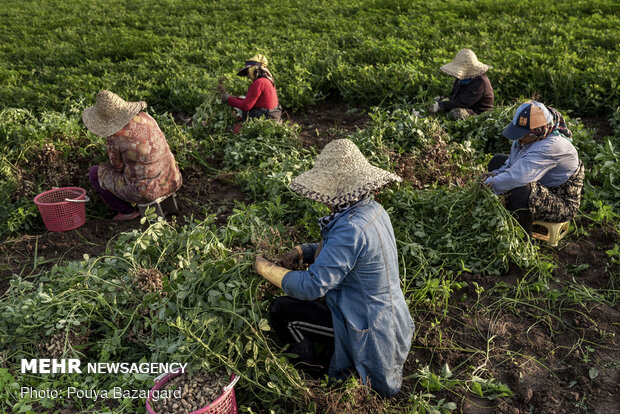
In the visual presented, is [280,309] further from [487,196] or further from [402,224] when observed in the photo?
[487,196]

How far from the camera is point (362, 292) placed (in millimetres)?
2832

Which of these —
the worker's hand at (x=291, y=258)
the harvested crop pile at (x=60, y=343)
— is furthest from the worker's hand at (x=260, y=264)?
the harvested crop pile at (x=60, y=343)

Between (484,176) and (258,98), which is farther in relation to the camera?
(258,98)

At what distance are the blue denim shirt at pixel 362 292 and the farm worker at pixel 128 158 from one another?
251 centimetres

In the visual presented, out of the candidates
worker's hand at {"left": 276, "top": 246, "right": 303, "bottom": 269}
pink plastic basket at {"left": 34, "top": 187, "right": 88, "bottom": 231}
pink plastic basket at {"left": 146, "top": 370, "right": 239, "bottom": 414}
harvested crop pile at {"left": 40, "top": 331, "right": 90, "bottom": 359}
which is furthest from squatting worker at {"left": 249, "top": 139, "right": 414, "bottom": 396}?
pink plastic basket at {"left": 34, "top": 187, "right": 88, "bottom": 231}

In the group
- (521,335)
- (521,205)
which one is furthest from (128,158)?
(521,335)

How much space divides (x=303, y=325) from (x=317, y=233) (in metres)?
1.19

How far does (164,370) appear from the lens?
3.05m

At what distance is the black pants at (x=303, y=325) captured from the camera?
3006mm

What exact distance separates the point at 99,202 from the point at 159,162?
36.4 inches

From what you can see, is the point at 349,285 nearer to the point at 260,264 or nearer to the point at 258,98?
the point at 260,264

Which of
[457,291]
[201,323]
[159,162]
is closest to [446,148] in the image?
[457,291]

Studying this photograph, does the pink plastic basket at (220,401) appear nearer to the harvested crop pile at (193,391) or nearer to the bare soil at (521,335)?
the harvested crop pile at (193,391)
